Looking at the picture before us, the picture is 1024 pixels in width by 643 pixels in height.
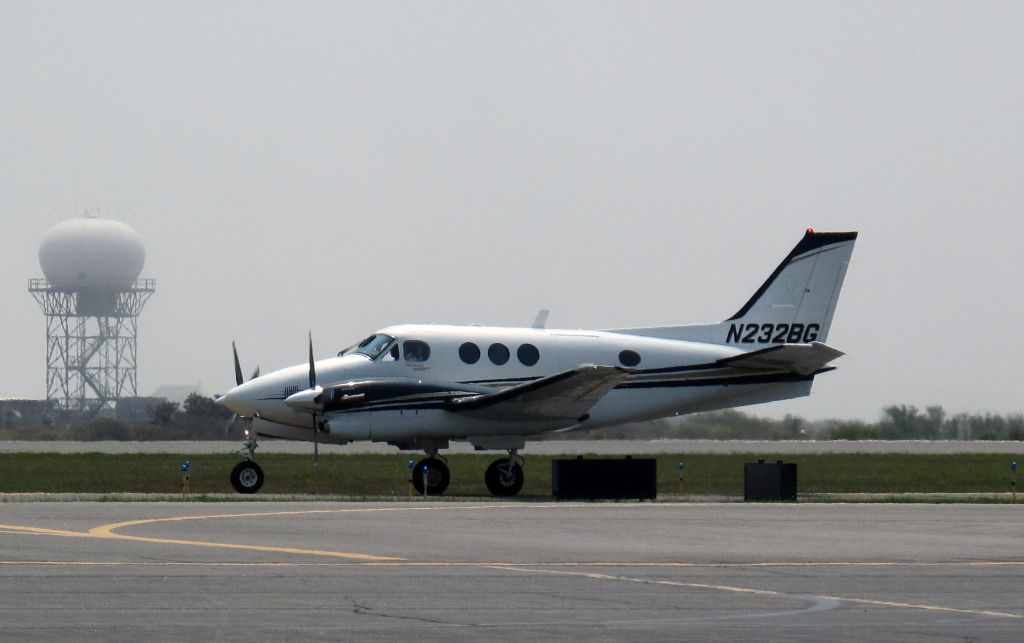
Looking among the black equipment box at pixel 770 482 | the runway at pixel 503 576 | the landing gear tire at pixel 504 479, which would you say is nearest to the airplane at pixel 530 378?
the landing gear tire at pixel 504 479

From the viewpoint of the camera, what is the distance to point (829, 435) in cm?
6975

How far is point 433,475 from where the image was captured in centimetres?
3644

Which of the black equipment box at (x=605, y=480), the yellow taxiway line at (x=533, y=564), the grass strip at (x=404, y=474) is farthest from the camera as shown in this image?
the grass strip at (x=404, y=474)

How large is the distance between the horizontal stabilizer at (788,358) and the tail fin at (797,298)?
1722 millimetres

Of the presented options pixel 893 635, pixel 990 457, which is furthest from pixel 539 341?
pixel 990 457

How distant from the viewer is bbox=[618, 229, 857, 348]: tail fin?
38688 millimetres

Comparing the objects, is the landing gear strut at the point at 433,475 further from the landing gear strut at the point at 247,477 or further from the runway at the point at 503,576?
the runway at the point at 503,576

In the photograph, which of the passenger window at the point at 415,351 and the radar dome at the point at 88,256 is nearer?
the passenger window at the point at 415,351

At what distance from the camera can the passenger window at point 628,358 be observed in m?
36.9

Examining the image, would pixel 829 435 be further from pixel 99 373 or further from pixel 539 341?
pixel 99 373

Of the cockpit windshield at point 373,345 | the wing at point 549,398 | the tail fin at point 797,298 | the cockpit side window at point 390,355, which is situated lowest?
the wing at point 549,398

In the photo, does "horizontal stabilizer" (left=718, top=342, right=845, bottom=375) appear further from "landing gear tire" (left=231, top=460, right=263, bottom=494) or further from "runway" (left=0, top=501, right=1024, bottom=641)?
"landing gear tire" (left=231, top=460, right=263, bottom=494)

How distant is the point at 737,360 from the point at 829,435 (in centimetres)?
3433

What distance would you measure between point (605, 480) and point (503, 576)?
17.7m
